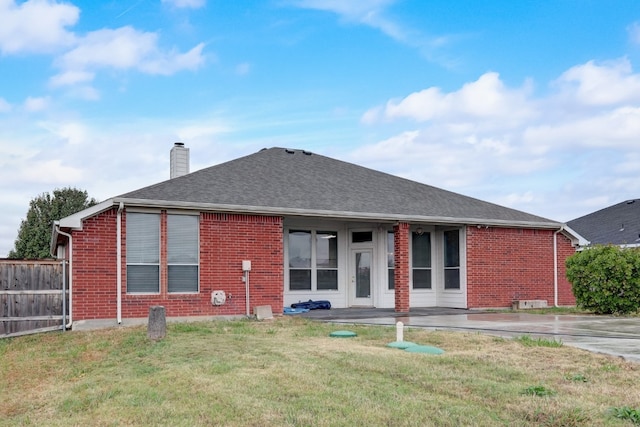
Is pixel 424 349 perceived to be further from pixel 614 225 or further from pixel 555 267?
pixel 614 225

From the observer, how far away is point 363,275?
20.2m

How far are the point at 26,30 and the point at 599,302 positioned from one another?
51.7 feet

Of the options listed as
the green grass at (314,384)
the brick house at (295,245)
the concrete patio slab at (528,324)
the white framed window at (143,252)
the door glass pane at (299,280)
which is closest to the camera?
the green grass at (314,384)

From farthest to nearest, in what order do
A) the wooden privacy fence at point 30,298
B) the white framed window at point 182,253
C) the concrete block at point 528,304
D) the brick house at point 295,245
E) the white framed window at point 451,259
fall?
the white framed window at point 451,259
the concrete block at point 528,304
the white framed window at point 182,253
the brick house at point 295,245
the wooden privacy fence at point 30,298

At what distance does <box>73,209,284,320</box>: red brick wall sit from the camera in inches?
553

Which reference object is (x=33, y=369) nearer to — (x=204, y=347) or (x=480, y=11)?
(x=204, y=347)

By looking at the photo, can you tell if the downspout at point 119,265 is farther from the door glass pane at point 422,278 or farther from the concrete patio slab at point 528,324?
the door glass pane at point 422,278

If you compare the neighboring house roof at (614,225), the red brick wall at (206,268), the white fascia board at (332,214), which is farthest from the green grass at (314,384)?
the neighboring house roof at (614,225)

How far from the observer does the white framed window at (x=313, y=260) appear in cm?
1939

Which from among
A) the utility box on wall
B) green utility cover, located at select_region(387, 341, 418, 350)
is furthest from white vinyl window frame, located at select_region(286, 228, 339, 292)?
green utility cover, located at select_region(387, 341, 418, 350)

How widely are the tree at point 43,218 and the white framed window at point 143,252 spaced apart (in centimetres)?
2301

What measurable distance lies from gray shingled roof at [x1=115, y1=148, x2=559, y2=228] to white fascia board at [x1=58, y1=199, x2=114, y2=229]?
12.8 inches

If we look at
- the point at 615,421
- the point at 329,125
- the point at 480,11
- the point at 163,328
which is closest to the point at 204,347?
the point at 163,328

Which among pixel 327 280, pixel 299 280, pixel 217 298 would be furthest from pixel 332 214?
pixel 217 298
